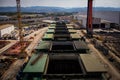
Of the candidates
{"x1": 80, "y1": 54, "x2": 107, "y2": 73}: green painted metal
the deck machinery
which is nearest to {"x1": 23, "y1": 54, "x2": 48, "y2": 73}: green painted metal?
the deck machinery

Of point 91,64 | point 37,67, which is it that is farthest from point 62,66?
point 37,67

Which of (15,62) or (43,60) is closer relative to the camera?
(43,60)

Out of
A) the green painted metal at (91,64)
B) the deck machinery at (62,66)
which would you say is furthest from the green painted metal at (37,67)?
the green painted metal at (91,64)

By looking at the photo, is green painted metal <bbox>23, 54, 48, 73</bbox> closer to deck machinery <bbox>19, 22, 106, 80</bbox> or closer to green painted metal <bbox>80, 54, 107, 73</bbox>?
deck machinery <bbox>19, 22, 106, 80</bbox>

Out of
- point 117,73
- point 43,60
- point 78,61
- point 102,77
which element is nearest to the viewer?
point 102,77

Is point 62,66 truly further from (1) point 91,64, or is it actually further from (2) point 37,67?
(2) point 37,67

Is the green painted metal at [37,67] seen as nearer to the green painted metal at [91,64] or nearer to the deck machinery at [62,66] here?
the deck machinery at [62,66]

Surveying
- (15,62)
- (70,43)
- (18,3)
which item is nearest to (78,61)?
(70,43)

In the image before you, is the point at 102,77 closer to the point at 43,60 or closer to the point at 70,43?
the point at 43,60

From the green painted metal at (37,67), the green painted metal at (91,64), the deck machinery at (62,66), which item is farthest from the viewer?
the green painted metal at (91,64)

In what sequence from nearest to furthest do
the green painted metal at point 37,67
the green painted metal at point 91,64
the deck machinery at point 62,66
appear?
the deck machinery at point 62,66, the green painted metal at point 37,67, the green painted metal at point 91,64

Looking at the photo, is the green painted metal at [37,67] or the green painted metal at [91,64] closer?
the green painted metal at [37,67]
